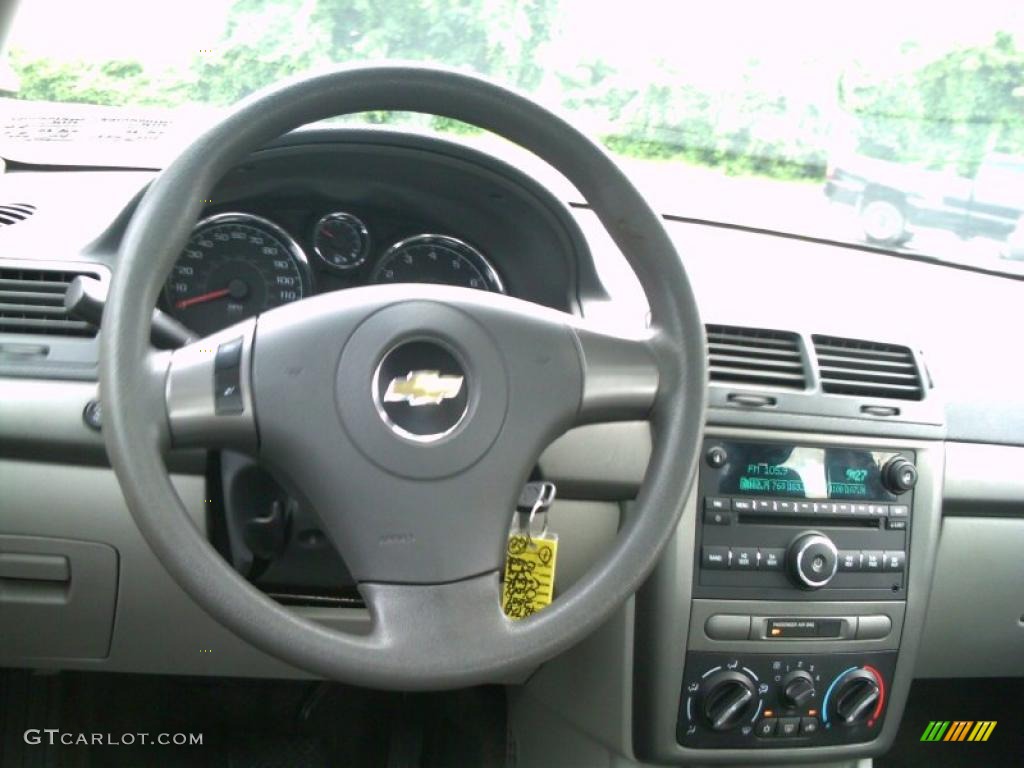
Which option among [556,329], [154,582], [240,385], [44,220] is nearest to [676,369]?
[556,329]

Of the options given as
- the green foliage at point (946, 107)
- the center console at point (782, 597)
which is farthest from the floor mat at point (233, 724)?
the green foliage at point (946, 107)

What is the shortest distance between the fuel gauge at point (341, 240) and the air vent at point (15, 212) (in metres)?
0.47

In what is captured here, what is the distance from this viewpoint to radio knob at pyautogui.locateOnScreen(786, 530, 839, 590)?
171cm

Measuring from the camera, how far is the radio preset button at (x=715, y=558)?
1723mm

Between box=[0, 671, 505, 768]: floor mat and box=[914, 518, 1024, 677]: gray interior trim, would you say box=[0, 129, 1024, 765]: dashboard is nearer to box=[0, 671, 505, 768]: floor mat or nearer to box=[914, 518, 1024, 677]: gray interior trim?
box=[914, 518, 1024, 677]: gray interior trim

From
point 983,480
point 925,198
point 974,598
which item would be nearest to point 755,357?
point 983,480

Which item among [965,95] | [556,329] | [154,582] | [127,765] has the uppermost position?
[965,95]

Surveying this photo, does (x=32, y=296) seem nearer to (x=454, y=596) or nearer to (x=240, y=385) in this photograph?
(x=240, y=385)

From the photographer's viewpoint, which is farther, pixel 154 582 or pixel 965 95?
pixel 965 95

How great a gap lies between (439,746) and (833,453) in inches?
42.5

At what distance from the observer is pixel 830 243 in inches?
96.7
